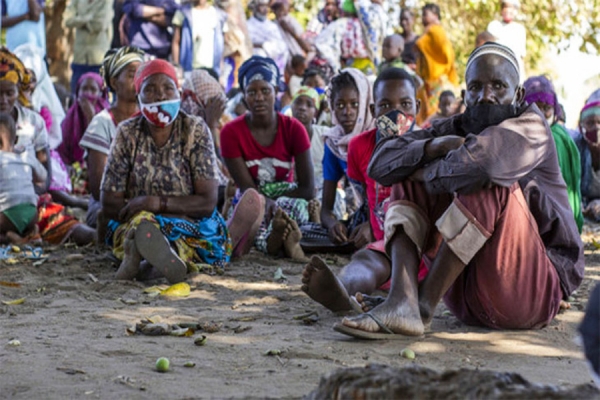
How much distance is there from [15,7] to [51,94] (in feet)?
3.79

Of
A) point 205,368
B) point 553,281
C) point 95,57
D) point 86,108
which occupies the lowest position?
point 205,368

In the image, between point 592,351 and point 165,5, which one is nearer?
point 592,351

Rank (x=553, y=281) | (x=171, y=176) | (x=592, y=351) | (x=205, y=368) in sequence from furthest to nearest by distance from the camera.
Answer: (x=171, y=176)
(x=553, y=281)
(x=205, y=368)
(x=592, y=351)

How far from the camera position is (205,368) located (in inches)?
128

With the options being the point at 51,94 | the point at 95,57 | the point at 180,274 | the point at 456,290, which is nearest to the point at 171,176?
the point at 180,274

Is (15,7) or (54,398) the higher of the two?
(15,7)

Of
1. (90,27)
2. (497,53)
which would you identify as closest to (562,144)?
(497,53)

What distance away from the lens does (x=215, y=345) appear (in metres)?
3.67

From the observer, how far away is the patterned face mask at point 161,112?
5676 mm

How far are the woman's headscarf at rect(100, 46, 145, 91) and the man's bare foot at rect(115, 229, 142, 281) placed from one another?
205cm

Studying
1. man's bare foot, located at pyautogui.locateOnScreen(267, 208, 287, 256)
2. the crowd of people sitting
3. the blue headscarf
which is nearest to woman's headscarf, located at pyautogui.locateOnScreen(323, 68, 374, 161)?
the crowd of people sitting

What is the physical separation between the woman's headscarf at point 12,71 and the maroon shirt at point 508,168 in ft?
15.5

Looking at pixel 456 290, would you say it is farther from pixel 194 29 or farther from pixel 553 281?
pixel 194 29

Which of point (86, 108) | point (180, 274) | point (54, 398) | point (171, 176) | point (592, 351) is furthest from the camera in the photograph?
point (86, 108)
